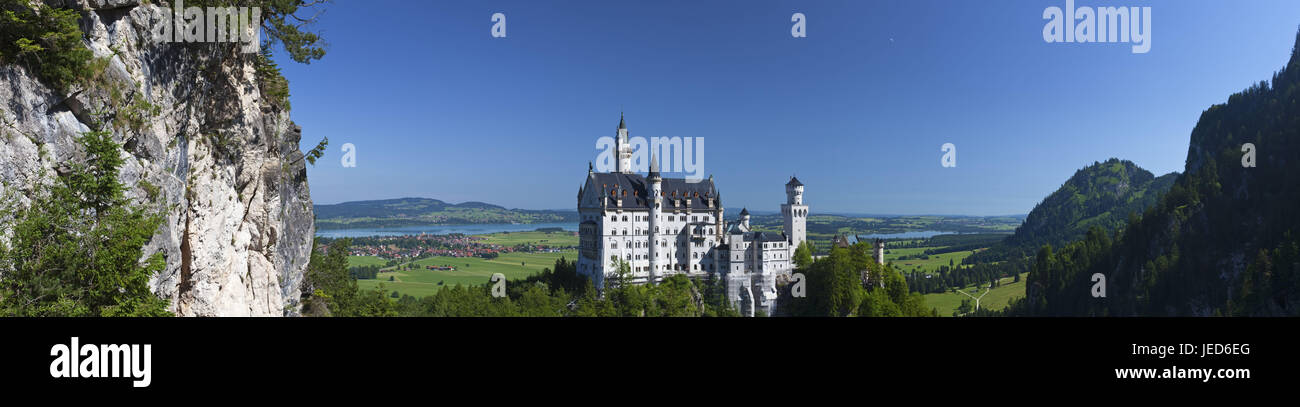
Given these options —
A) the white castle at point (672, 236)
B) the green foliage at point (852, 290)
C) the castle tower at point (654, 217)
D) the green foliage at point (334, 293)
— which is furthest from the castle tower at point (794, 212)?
the green foliage at point (334, 293)

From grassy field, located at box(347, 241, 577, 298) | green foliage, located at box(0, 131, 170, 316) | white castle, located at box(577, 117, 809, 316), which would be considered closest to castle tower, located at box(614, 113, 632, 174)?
white castle, located at box(577, 117, 809, 316)

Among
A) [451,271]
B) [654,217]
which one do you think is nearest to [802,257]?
[654,217]

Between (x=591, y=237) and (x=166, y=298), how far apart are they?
178ft

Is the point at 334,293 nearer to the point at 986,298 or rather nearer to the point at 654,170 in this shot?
the point at 654,170

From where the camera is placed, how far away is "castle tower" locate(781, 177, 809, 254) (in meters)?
80.1

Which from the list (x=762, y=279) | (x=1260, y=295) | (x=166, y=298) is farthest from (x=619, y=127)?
(x=1260, y=295)

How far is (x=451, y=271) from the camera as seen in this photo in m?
127

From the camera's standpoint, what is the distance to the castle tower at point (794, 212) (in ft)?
263

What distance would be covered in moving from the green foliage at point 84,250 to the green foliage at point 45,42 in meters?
1.83

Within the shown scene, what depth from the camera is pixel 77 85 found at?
17.5 meters

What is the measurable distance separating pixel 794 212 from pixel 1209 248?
89341mm

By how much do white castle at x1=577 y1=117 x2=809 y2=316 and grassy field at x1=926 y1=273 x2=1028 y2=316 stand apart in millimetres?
64576

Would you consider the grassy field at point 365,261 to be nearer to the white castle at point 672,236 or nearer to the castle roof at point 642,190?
the white castle at point 672,236
